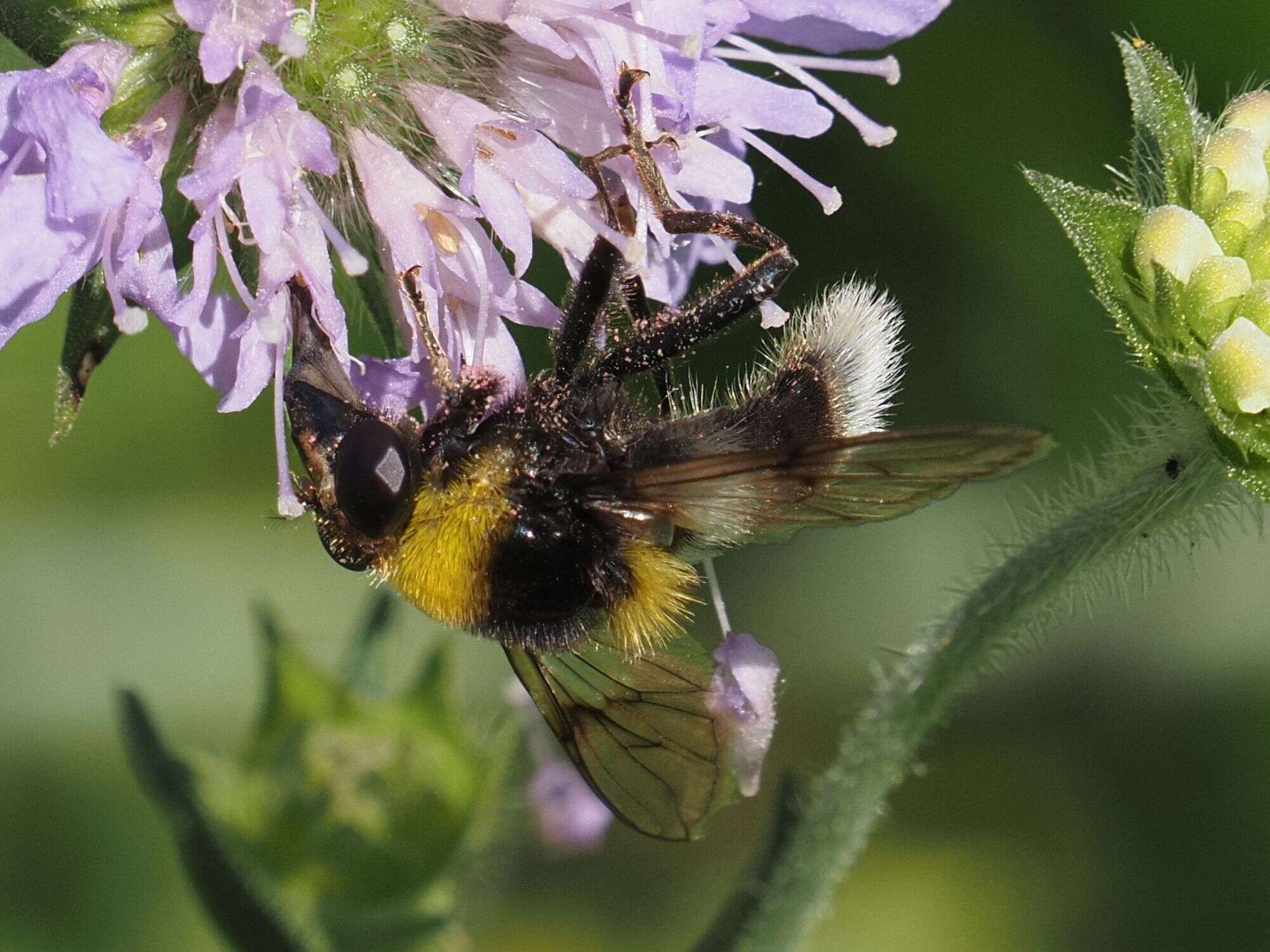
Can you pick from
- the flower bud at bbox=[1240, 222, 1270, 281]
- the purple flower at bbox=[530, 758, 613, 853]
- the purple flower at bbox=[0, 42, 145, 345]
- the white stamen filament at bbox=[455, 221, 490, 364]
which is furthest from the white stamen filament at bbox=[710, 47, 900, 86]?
the purple flower at bbox=[530, 758, 613, 853]

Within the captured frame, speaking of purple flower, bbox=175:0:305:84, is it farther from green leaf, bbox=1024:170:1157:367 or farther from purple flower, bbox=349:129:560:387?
green leaf, bbox=1024:170:1157:367

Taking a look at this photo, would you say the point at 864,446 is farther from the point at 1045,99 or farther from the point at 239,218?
the point at 1045,99

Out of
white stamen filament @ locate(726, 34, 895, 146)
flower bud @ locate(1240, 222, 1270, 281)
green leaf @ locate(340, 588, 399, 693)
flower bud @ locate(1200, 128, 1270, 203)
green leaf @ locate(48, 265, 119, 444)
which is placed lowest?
green leaf @ locate(340, 588, 399, 693)

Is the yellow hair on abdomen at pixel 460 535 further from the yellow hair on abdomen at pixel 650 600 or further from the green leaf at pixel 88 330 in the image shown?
the green leaf at pixel 88 330

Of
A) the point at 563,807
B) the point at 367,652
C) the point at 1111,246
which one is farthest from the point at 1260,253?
the point at 563,807

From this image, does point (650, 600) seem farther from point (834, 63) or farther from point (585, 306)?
point (834, 63)

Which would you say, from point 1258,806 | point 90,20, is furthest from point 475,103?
point 1258,806

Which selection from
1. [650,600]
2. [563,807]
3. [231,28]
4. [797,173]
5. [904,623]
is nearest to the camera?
[231,28]
